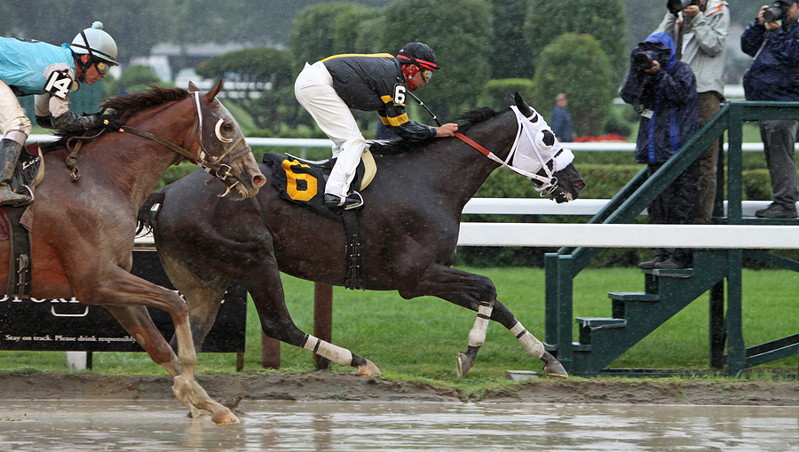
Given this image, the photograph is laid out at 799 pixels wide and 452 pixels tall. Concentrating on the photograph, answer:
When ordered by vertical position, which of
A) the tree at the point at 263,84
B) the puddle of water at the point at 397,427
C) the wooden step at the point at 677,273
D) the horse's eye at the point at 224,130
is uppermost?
the tree at the point at 263,84

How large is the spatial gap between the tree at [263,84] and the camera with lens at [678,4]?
1534 cm

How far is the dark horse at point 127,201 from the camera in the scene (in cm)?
543

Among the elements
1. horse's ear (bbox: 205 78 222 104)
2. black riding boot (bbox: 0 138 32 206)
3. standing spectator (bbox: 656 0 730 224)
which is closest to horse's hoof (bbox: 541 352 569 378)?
standing spectator (bbox: 656 0 730 224)

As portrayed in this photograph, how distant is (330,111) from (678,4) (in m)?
2.62

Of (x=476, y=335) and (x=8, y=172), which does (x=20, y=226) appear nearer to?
(x=8, y=172)

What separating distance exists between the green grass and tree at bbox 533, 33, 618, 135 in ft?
24.0

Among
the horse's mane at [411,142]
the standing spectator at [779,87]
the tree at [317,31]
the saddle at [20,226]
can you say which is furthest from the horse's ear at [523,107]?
the tree at [317,31]

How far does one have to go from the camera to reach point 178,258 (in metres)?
6.47

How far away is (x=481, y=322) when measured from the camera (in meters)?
6.75

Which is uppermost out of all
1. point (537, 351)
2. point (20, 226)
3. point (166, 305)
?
point (20, 226)

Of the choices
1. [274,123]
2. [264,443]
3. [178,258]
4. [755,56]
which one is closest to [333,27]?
[274,123]

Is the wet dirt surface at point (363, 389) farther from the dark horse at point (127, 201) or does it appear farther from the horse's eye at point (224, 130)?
the horse's eye at point (224, 130)

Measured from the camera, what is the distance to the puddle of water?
516 centimetres

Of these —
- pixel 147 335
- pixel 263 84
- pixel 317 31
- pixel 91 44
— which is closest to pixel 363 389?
pixel 147 335
